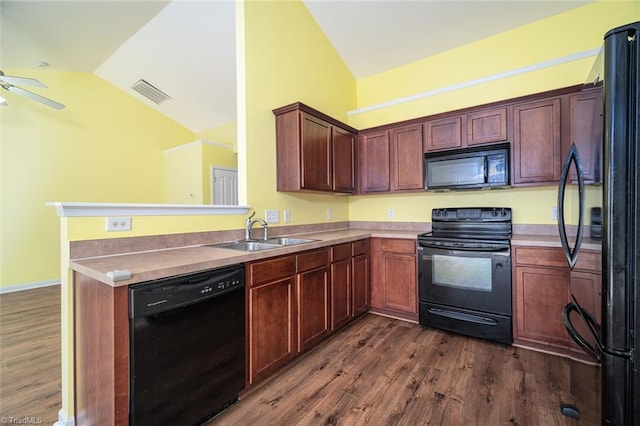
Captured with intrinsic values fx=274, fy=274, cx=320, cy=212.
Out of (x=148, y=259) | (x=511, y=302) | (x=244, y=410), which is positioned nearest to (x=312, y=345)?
(x=244, y=410)

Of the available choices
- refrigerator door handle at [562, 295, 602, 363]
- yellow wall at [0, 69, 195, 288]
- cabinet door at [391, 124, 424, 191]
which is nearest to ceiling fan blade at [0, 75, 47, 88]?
yellow wall at [0, 69, 195, 288]

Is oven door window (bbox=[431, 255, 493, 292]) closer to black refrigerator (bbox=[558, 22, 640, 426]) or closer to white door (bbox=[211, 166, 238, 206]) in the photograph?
black refrigerator (bbox=[558, 22, 640, 426])

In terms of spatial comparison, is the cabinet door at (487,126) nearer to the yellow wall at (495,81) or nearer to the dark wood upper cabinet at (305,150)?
the yellow wall at (495,81)

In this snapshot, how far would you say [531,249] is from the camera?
7.73ft

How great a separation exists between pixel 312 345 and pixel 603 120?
2257 mm

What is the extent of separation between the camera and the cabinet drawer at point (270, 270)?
1795 millimetres

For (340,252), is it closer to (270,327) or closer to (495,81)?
(270,327)

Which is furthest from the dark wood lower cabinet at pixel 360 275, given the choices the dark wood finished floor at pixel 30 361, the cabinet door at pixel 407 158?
the dark wood finished floor at pixel 30 361

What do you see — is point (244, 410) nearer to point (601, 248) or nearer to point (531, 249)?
point (601, 248)

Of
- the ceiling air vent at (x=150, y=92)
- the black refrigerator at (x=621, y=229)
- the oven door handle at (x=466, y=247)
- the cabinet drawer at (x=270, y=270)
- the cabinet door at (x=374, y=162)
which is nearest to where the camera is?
the black refrigerator at (x=621, y=229)

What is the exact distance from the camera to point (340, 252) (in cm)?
270

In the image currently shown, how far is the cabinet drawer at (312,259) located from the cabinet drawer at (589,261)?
1.66m

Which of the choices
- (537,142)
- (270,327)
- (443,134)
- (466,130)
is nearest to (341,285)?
(270,327)

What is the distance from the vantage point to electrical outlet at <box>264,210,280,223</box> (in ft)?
8.86
